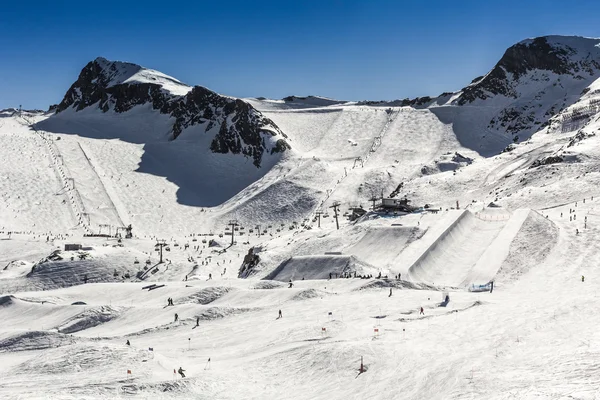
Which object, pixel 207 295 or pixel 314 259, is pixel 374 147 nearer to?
pixel 314 259

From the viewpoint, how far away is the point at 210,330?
121 ft

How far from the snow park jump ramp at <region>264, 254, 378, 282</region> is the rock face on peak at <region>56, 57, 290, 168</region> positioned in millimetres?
70212

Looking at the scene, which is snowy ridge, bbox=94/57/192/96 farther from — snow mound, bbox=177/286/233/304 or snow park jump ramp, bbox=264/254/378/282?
snow mound, bbox=177/286/233/304

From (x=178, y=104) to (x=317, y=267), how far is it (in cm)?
10476

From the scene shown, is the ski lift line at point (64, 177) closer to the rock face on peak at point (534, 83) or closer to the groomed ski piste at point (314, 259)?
the groomed ski piste at point (314, 259)

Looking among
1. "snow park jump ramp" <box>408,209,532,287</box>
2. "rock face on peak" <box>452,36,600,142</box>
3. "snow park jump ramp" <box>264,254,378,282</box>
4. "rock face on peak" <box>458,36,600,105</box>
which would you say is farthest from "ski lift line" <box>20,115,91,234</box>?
"rock face on peak" <box>458,36,600,105</box>

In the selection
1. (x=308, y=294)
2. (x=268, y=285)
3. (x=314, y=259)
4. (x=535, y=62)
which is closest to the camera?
(x=308, y=294)

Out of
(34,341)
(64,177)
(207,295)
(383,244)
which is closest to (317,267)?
(383,244)

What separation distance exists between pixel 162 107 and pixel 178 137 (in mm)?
17754

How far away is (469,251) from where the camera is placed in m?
53.9

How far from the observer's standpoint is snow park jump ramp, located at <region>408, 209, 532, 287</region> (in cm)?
4662

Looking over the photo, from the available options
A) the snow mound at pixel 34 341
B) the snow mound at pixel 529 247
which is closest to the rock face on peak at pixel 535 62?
the snow mound at pixel 529 247

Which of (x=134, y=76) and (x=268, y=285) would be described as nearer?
(x=268, y=285)

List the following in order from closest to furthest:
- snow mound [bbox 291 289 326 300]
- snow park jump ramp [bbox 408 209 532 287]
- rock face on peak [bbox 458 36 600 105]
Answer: snow mound [bbox 291 289 326 300] < snow park jump ramp [bbox 408 209 532 287] < rock face on peak [bbox 458 36 600 105]
